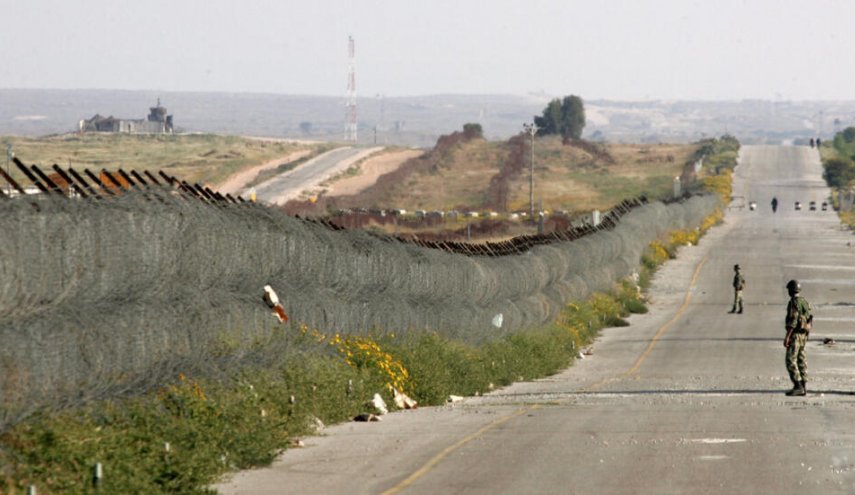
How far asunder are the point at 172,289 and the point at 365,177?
154 metres

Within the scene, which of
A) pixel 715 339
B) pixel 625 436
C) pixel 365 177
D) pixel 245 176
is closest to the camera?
pixel 625 436

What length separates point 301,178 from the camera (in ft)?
542

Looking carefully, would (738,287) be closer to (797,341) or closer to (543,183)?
(797,341)

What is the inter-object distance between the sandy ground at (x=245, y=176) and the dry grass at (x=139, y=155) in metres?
0.75

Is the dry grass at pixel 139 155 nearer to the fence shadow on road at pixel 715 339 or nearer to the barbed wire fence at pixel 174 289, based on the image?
the fence shadow on road at pixel 715 339

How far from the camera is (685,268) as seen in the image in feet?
286

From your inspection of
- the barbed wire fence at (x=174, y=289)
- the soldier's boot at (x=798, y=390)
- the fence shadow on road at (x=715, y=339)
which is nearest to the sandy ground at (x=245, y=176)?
the fence shadow on road at (x=715, y=339)

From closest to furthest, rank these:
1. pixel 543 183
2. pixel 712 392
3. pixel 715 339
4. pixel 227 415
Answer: pixel 227 415 → pixel 712 392 → pixel 715 339 → pixel 543 183

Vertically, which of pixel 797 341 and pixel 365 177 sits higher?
pixel 797 341

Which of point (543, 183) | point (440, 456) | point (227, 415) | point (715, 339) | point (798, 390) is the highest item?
point (227, 415)

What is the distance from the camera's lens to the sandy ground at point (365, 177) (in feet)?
521

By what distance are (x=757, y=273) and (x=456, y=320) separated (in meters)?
48.1

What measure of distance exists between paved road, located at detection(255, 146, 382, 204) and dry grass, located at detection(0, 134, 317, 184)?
456cm

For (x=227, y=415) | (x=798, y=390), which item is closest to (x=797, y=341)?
(x=798, y=390)
